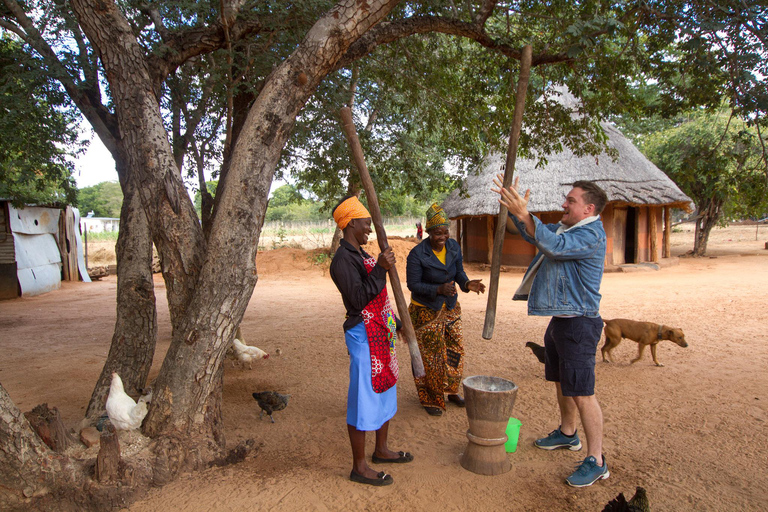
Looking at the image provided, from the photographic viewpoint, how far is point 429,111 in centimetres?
695

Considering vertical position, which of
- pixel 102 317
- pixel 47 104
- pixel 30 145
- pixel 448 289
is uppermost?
pixel 47 104

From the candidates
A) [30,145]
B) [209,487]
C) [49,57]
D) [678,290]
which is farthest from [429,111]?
[678,290]

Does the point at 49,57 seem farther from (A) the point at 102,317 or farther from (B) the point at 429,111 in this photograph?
(A) the point at 102,317

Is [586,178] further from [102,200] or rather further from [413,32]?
[102,200]

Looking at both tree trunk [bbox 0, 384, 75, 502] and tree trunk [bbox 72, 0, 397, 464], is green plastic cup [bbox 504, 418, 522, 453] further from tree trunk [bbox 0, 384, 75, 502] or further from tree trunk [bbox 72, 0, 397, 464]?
tree trunk [bbox 0, 384, 75, 502]

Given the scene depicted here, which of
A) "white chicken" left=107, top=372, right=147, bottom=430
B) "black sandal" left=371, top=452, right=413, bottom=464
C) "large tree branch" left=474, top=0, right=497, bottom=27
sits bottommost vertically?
"black sandal" left=371, top=452, right=413, bottom=464

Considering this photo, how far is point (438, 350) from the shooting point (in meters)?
4.11

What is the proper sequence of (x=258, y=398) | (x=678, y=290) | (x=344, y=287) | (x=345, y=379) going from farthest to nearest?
(x=678, y=290)
(x=345, y=379)
(x=258, y=398)
(x=344, y=287)

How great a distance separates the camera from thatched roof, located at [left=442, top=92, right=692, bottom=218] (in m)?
14.0

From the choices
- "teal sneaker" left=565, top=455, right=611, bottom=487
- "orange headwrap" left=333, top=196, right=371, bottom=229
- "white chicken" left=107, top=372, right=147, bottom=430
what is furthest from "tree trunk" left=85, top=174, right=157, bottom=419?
"teal sneaker" left=565, top=455, right=611, bottom=487

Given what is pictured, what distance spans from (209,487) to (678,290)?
34.9 ft

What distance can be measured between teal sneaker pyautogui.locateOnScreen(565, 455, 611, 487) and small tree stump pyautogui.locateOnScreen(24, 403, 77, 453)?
3038 mm

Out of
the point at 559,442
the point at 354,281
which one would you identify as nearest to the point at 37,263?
the point at 354,281

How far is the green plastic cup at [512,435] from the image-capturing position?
339 cm
